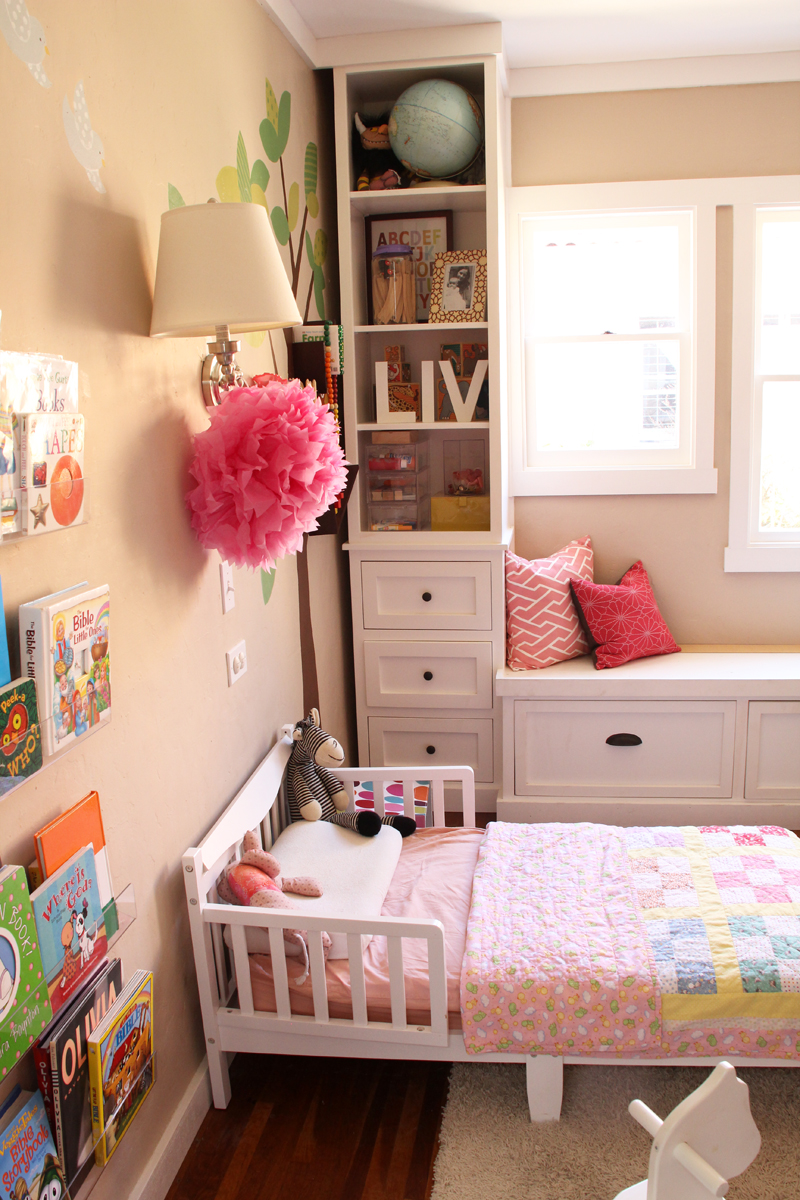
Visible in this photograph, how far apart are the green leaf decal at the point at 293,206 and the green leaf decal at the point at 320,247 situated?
0.20 m

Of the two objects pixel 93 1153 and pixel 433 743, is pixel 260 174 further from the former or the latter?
pixel 93 1153

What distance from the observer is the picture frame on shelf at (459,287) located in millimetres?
2951

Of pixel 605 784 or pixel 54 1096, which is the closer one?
pixel 54 1096

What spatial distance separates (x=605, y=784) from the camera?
10.2 feet

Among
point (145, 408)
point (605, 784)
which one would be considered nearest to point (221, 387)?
point (145, 408)

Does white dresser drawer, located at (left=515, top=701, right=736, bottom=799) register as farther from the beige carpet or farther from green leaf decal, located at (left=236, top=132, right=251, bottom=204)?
green leaf decal, located at (left=236, top=132, right=251, bottom=204)

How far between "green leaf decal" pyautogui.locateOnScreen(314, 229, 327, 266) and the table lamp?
125 centimetres

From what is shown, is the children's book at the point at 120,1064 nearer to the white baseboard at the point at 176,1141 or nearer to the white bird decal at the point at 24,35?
the white baseboard at the point at 176,1141

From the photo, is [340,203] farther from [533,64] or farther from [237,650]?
[237,650]

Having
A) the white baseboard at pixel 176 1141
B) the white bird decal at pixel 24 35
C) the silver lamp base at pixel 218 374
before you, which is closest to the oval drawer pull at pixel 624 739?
the white baseboard at pixel 176 1141

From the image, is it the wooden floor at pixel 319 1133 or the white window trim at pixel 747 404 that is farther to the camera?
the white window trim at pixel 747 404

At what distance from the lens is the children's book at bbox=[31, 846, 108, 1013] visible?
127cm

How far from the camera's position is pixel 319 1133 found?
1858 millimetres

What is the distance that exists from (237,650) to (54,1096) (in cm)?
106
